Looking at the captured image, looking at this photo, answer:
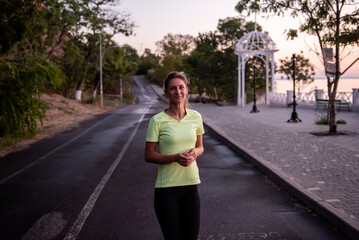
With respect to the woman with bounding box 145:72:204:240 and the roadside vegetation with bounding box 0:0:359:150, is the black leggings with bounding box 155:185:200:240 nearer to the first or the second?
the woman with bounding box 145:72:204:240

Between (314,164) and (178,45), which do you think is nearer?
(314,164)

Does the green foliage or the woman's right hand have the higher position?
the green foliage

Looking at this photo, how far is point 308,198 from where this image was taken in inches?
211

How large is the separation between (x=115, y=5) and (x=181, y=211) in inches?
1502

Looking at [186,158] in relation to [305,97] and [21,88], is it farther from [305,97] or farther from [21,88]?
[305,97]

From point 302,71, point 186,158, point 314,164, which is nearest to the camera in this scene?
point 186,158

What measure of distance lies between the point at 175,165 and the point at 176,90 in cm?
62

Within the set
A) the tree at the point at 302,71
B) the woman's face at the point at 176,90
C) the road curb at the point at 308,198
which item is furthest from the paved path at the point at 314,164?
the tree at the point at 302,71

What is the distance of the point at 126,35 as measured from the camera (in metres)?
42.8

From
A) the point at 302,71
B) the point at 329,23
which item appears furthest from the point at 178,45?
the point at 329,23

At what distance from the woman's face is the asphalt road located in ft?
7.18

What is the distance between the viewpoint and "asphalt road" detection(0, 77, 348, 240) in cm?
448

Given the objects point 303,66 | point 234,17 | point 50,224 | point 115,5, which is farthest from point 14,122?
point 303,66

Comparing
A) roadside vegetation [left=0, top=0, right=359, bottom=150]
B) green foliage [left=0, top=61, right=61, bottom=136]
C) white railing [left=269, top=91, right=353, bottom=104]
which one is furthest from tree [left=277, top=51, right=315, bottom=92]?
green foliage [left=0, top=61, right=61, bottom=136]
